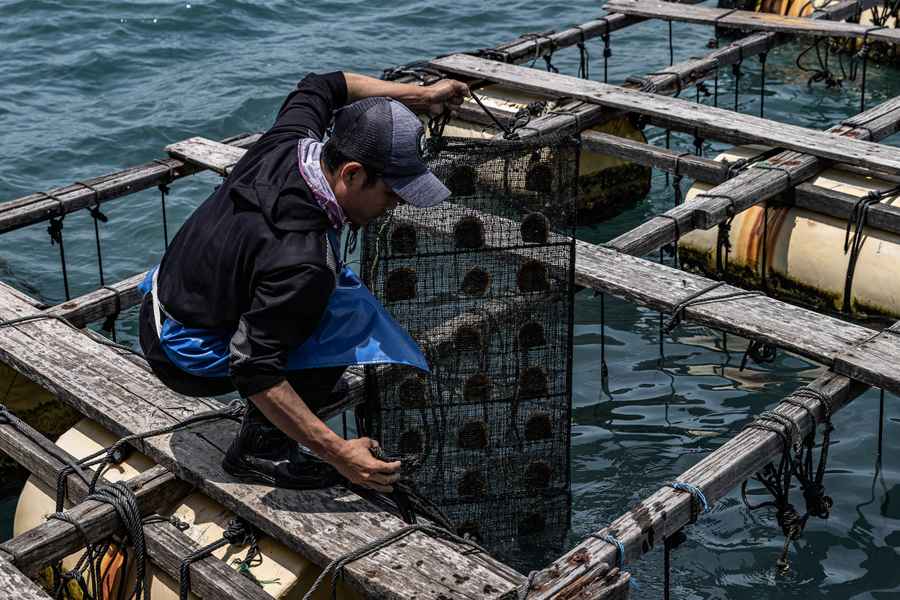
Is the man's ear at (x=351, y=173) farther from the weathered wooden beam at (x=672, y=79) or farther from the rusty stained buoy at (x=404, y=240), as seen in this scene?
the weathered wooden beam at (x=672, y=79)

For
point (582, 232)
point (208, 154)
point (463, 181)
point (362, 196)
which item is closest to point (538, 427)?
point (463, 181)

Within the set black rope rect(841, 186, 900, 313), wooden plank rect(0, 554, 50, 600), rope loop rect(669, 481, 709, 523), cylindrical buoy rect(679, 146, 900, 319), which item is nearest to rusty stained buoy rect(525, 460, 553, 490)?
rope loop rect(669, 481, 709, 523)

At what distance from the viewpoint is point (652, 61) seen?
15.5m

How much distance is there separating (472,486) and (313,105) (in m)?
1.95

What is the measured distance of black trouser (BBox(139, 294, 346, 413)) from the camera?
450 centimetres

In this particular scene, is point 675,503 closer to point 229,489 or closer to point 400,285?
point 400,285

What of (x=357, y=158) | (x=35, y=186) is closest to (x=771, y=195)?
(x=357, y=158)

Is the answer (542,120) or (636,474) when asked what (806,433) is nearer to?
(636,474)

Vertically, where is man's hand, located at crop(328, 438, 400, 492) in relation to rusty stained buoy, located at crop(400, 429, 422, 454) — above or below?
above

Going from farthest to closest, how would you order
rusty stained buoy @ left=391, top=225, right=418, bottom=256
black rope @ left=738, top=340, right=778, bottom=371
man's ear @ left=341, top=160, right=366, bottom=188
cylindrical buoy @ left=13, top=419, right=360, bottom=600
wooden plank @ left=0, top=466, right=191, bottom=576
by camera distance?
black rope @ left=738, top=340, right=778, bottom=371 → rusty stained buoy @ left=391, top=225, right=418, bottom=256 → cylindrical buoy @ left=13, top=419, right=360, bottom=600 → wooden plank @ left=0, top=466, right=191, bottom=576 → man's ear @ left=341, top=160, right=366, bottom=188

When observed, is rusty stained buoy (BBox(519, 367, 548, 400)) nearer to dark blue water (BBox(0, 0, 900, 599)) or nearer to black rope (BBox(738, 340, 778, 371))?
dark blue water (BBox(0, 0, 900, 599))

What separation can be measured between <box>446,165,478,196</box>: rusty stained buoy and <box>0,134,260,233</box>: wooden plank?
316 centimetres

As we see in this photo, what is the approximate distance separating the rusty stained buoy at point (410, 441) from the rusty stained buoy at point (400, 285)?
25.2 inches

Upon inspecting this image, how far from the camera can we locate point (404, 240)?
5543mm
